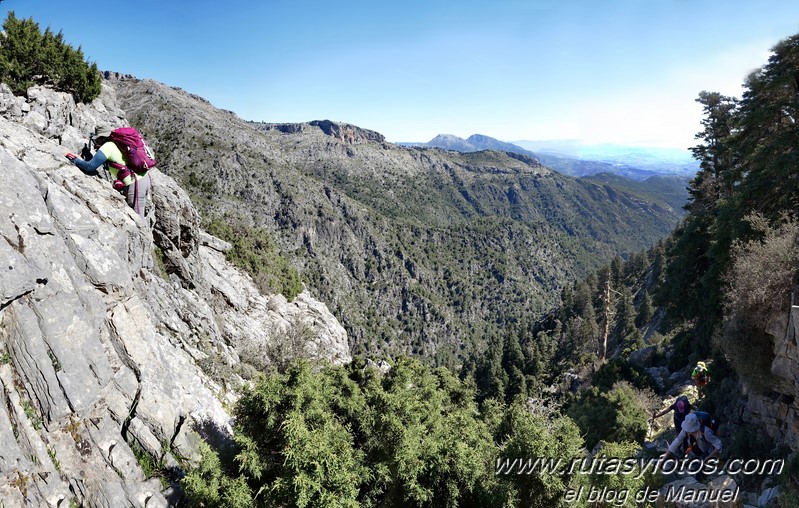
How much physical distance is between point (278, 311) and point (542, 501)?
2064 cm

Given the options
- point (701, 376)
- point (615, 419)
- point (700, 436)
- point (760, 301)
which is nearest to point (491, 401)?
point (615, 419)

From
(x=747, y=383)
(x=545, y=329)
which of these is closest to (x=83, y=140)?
(x=747, y=383)

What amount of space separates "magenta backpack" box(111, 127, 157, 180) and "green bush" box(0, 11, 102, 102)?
989 cm

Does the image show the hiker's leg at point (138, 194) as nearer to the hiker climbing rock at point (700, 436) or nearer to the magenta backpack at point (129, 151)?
the magenta backpack at point (129, 151)

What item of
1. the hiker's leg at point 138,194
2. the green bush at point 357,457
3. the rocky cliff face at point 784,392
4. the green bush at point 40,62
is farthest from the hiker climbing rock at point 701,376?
the green bush at point 40,62

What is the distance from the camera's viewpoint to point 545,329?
8525cm

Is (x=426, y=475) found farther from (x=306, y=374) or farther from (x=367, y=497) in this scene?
(x=306, y=374)

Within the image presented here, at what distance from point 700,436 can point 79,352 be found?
52.0 feet

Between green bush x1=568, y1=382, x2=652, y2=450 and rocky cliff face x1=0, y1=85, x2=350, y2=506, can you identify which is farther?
green bush x1=568, y1=382, x2=652, y2=450

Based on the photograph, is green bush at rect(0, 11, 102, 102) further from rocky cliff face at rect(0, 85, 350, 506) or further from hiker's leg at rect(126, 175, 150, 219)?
hiker's leg at rect(126, 175, 150, 219)

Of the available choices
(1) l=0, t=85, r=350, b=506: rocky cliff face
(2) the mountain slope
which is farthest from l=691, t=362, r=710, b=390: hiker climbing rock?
(2) the mountain slope

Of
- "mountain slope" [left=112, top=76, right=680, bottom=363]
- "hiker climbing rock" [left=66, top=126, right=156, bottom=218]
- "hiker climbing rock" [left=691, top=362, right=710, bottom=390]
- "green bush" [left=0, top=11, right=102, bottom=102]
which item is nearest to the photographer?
"hiker climbing rock" [left=66, top=126, right=156, bottom=218]

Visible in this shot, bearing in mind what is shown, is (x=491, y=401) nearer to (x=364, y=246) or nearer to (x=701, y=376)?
(x=701, y=376)

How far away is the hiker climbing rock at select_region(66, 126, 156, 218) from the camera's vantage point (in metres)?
9.93
